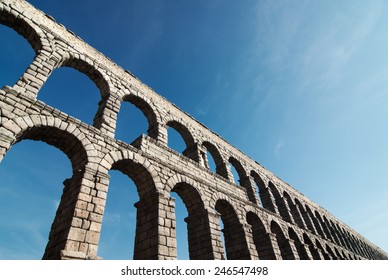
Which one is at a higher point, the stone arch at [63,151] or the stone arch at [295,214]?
the stone arch at [295,214]

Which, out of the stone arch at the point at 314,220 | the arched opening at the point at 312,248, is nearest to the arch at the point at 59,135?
the arched opening at the point at 312,248

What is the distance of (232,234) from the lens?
10227mm

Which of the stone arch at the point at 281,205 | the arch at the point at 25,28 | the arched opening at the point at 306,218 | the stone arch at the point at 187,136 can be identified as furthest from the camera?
the arched opening at the point at 306,218

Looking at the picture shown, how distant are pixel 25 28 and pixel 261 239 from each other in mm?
12988

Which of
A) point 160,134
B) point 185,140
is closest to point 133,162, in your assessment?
point 160,134

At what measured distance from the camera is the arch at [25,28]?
7906 mm

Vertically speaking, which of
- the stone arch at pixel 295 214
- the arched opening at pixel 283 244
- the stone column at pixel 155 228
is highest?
A: the stone arch at pixel 295 214

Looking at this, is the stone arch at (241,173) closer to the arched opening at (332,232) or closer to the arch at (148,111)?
the arch at (148,111)

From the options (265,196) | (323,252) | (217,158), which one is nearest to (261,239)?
(217,158)

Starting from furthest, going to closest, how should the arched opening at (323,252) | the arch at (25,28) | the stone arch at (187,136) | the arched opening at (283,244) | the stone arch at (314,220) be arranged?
1. the stone arch at (314,220)
2. the arched opening at (323,252)
3. the arched opening at (283,244)
4. the stone arch at (187,136)
5. the arch at (25,28)

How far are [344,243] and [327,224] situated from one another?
246cm

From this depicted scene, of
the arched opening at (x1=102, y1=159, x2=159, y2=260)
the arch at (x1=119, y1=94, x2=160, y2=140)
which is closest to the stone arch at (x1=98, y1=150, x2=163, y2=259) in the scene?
the arched opening at (x1=102, y1=159, x2=159, y2=260)

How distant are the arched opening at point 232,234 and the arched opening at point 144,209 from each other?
377 cm

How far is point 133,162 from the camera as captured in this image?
780 centimetres
